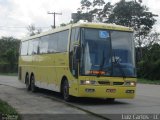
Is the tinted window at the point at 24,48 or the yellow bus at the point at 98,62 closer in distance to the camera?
the yellow bus at the point at 98,62

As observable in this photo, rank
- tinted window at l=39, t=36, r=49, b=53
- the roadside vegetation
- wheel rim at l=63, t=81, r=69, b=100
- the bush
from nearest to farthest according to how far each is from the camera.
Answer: wheel rim at l=63, t=81, r=69, b=100 → tinted window at l=39, t=36, r=49, b=53 → the roadside vegetation → the bush

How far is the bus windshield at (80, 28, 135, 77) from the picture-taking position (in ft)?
58.8

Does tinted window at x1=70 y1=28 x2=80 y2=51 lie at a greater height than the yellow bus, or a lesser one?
greater

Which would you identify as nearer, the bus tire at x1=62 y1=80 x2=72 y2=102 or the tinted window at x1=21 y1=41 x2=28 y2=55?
the bus tire at x1=62 y1=80 x2=72 y2=102

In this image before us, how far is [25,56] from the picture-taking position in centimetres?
2833

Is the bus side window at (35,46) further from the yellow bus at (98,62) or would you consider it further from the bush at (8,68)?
the bush at (8,68)

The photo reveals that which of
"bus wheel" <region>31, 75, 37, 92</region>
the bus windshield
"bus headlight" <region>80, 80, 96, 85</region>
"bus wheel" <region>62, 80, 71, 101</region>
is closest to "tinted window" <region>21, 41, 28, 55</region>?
"bus wheel" <region>31, 75, 37, 92</region>

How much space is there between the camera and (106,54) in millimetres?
18141

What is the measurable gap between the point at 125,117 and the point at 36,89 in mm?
12857

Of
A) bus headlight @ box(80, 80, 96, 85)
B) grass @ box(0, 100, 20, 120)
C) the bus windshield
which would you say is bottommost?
grass @ box(0, 100, 20, 120)

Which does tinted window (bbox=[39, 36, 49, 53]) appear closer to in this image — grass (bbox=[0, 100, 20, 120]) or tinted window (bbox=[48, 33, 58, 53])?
tinted window (bbox=[48, 33, 58, 53])

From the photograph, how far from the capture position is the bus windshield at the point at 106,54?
17.9 m

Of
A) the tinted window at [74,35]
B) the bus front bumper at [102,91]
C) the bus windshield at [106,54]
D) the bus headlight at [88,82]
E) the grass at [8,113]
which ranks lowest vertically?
the grass at [8,113]

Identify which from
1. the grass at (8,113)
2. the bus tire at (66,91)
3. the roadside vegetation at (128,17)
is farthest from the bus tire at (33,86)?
the roadside vegetation at (128,17)
